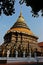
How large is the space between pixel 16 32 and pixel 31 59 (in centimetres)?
1264

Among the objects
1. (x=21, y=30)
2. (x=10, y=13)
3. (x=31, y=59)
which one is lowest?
(x=31, y=59)

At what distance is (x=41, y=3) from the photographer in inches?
434

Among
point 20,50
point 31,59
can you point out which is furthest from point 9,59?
point 20,50

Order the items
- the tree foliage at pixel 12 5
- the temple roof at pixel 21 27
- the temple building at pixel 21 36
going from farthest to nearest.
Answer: the temple roof at pixel 21 27
the temple building at pixel 21 36
the tree foliage at pixel 12 5

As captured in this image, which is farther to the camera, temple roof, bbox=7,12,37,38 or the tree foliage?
temple roof, bbox=7,12,37,38

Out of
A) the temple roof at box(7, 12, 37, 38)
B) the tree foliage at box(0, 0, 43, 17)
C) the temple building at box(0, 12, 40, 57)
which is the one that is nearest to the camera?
the tree foliage at box(0, 0, 43, 17)

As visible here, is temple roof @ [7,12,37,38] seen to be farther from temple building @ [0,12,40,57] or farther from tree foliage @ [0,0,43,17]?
tree foliage @ [0,0,43,17]

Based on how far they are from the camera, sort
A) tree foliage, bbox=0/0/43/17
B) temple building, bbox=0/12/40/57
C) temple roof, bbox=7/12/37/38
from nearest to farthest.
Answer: tree foliage, bbox=0/0/43/17
temple building, bbox=0/12/40/57
temple roof, bbox=7/12/37/38

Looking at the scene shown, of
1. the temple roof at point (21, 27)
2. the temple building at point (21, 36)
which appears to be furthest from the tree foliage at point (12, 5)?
the temple roof at point (21, 27)

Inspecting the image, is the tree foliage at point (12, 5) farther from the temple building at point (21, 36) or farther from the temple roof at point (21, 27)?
the temple roof at point (21, 27)

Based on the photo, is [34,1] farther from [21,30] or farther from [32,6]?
[21,30]

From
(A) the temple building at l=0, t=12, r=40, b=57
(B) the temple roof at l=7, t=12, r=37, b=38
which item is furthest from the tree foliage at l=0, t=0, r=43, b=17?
(B) the temple roof at l=7, t=12, r=37, b=38

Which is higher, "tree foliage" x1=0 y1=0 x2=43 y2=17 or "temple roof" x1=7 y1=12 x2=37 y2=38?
"temple roof" x1=7 y1=12 x2=37 y2=38

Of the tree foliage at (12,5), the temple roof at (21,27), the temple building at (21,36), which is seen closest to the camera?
the tree foliage at (12,5)
